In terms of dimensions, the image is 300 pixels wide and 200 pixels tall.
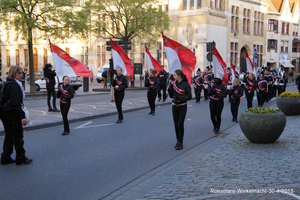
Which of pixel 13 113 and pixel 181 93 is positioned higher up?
pixel 181 93

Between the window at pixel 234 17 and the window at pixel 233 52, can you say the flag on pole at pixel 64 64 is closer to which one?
the window at pixel 233 52

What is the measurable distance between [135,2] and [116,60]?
18425mm

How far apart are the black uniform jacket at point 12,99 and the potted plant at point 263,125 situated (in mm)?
4862

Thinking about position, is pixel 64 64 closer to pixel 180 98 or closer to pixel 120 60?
pixel 120 60

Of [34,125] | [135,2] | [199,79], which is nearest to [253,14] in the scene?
[135,2]

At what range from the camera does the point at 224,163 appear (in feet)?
20.9

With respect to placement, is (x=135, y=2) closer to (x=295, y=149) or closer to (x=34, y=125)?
(x=34, y=125)

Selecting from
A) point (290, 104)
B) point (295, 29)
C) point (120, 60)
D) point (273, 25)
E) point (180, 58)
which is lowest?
point (290, 104)

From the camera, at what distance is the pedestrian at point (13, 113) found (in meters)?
6.10

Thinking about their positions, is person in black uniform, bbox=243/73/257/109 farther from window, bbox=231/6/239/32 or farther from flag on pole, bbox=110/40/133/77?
window, bbox=231/6/239/32

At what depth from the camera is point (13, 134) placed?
6293 mm

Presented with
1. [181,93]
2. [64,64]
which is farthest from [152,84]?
[181,93]

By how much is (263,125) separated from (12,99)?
5241 mm

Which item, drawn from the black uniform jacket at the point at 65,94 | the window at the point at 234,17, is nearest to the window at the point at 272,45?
the window at the point at 234,17
